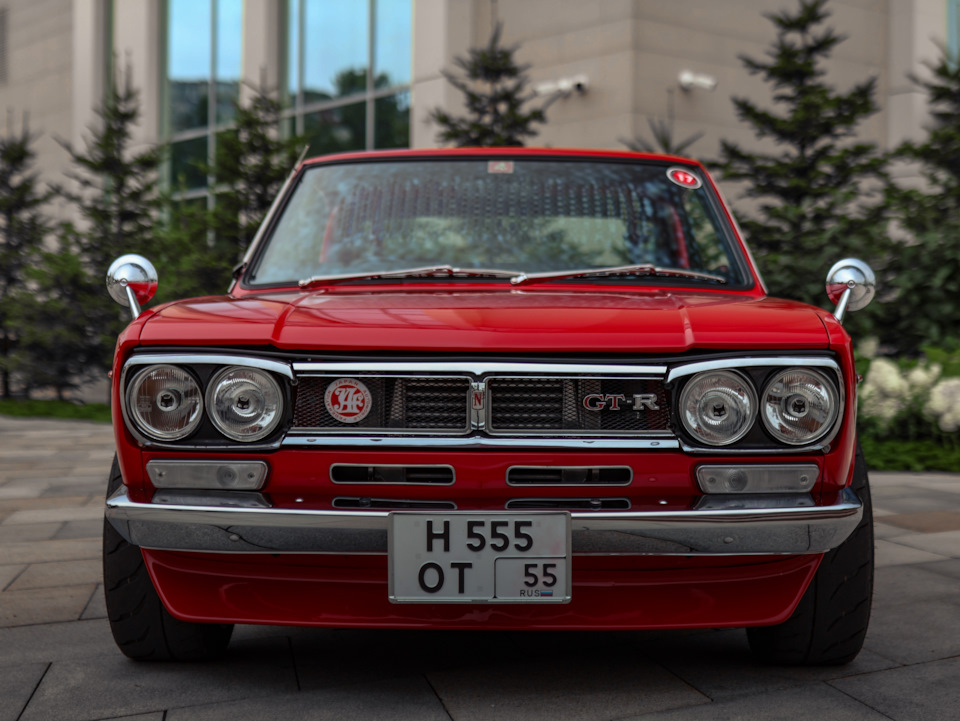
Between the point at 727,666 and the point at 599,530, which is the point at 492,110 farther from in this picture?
the point at 599,530

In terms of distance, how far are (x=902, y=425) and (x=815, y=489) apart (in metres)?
5.67

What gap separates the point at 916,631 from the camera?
2.97m

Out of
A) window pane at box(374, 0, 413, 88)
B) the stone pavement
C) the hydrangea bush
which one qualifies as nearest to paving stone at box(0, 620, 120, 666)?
the stone pavement

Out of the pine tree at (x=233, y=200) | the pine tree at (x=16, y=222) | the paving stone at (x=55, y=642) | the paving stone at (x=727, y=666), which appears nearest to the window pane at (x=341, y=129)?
the pine tree at (x=233, y=200)

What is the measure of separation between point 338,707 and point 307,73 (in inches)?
702

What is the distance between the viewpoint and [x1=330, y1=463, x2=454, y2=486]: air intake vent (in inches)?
86.0

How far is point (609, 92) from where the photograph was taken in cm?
1468

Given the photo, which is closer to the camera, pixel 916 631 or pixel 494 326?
pixel 494 326

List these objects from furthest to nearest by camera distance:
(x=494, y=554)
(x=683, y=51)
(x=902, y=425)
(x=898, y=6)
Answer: (x=898, y=6), (x=683, y=51), (x=902, y=425), (x=494, y=554)

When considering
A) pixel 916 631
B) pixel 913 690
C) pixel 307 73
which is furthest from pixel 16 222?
pixel 913 690

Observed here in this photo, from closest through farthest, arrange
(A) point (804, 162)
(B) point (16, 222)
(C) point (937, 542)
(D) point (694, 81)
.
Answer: (C) point (937, 542) → (A) point (804, 162) → (D) point (694, 81) → (B) point (16, 222)

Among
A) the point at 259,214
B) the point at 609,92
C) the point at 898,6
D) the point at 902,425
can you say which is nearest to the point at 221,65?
the point at 259,214

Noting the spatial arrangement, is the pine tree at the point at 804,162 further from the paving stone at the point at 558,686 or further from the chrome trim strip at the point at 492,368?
the chrome trim strip at the point at 492,368

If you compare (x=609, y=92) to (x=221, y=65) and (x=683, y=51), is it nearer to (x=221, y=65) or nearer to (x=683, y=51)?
(x=683, y=51)
